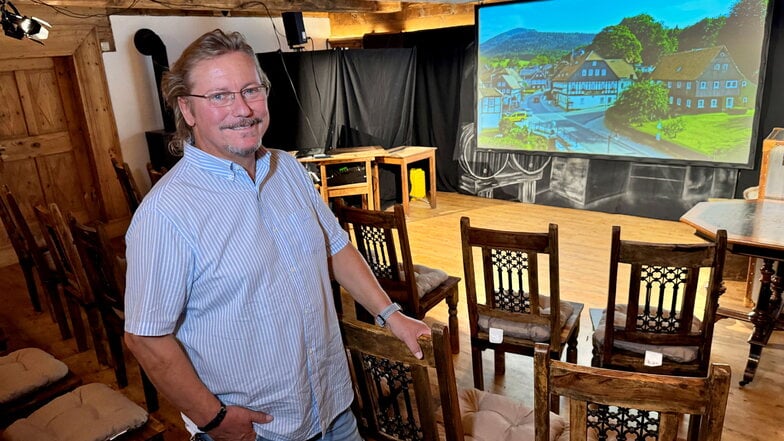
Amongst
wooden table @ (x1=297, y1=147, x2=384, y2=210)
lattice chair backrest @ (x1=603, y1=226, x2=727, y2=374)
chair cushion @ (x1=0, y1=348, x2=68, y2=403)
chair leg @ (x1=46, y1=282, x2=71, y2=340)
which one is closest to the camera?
lattice chair backrest @ (x1=603, y1=226, x2=727, y2=374)

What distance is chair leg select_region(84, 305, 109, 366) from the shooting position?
109 inches

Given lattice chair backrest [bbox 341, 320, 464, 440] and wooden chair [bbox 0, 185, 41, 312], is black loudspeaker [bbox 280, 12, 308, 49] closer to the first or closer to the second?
wooden chair [bbox 0, 185, 41, 312]

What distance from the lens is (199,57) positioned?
1.13 metres

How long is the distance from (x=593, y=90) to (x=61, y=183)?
5271 millimetres

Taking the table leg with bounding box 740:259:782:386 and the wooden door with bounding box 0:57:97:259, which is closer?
the table leg with bounding box 740:259:782:386

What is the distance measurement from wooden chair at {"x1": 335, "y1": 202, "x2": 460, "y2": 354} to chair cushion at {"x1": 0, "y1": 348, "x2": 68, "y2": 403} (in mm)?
1276

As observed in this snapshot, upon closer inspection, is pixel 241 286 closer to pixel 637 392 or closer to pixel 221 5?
pixel 637 392

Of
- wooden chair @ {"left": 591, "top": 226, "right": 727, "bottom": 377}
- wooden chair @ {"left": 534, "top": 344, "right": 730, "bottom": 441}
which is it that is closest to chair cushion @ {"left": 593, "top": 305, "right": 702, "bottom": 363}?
wooden chair @ {"left": 591, "top": 226, "right": 727, "bottom": 377}

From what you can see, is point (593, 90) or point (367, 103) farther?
point (367, 103)

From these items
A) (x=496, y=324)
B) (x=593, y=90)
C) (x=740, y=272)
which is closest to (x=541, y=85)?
(x=593, y=90)

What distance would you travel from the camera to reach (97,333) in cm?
285

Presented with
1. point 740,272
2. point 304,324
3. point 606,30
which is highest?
point 606,30

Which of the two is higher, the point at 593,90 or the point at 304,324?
the point at 593,90

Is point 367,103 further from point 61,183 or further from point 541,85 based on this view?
point 61,183
